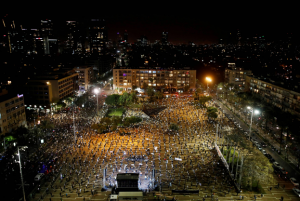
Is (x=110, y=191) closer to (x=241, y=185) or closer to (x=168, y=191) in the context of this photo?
(x=168, y=191)

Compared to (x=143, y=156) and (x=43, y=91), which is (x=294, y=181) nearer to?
(x=143, y=156)

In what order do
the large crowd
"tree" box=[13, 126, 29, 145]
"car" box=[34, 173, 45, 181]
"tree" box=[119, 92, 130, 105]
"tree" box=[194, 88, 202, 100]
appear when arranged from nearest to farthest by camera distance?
the large crowd → "car" box=[34, 173, 45, 181] → "tree" box=[13, 126, 29, 145] → "tree" box=[119, 92, 130, 105] → "tree" box=[194, 88, 202, 100]

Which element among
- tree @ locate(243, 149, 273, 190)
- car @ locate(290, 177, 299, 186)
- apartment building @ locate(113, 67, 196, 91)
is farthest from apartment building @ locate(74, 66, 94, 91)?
car @ locate(290, 177, 299, 186)

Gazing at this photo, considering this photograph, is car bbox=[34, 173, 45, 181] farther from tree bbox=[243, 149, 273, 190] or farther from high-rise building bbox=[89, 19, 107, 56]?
high-rise building bbox=[89, 19, 107, 56]

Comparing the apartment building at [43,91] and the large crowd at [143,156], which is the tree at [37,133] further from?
the apartment building at [43,91]

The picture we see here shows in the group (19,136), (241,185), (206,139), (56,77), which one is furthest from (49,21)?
(241,185)

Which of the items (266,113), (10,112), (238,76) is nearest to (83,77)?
(10,112)

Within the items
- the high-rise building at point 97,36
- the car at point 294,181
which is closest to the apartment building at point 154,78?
the car at point 294,181
